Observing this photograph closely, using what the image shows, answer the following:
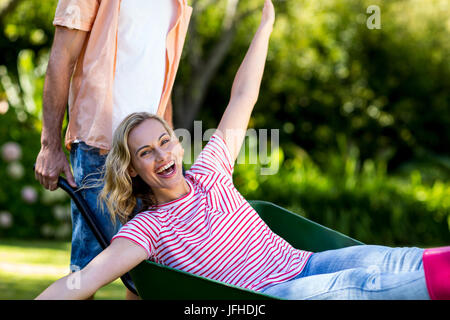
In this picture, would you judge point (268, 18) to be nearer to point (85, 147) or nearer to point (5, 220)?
point (85, 147)

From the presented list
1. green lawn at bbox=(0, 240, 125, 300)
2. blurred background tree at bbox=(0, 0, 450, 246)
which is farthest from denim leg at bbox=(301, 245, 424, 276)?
blurred background tree at bbox=(0, 0, 450, 246)

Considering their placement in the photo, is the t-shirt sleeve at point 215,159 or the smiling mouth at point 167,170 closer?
the smiling mouth at point 167,170

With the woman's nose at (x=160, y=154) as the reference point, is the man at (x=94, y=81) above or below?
above

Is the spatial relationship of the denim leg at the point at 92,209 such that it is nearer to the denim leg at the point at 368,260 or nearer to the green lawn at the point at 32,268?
the denim leg at the point at 368,260

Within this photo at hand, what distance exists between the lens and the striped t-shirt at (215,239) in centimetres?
181

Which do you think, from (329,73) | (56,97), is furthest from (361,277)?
(329,73)

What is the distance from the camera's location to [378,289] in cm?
156

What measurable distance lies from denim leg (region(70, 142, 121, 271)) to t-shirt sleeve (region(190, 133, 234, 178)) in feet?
0.96

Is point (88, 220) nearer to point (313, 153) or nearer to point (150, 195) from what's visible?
point (150, 195)

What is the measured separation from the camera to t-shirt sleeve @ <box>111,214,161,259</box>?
1.72 metres

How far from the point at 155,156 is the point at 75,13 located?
0.48 meters

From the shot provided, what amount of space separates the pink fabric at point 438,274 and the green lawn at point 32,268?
2.13m

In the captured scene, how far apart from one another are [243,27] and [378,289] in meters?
7.92

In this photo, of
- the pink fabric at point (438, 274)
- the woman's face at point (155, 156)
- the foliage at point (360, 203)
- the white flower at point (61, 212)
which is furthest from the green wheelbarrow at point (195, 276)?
the white flower at point (61, 212)
